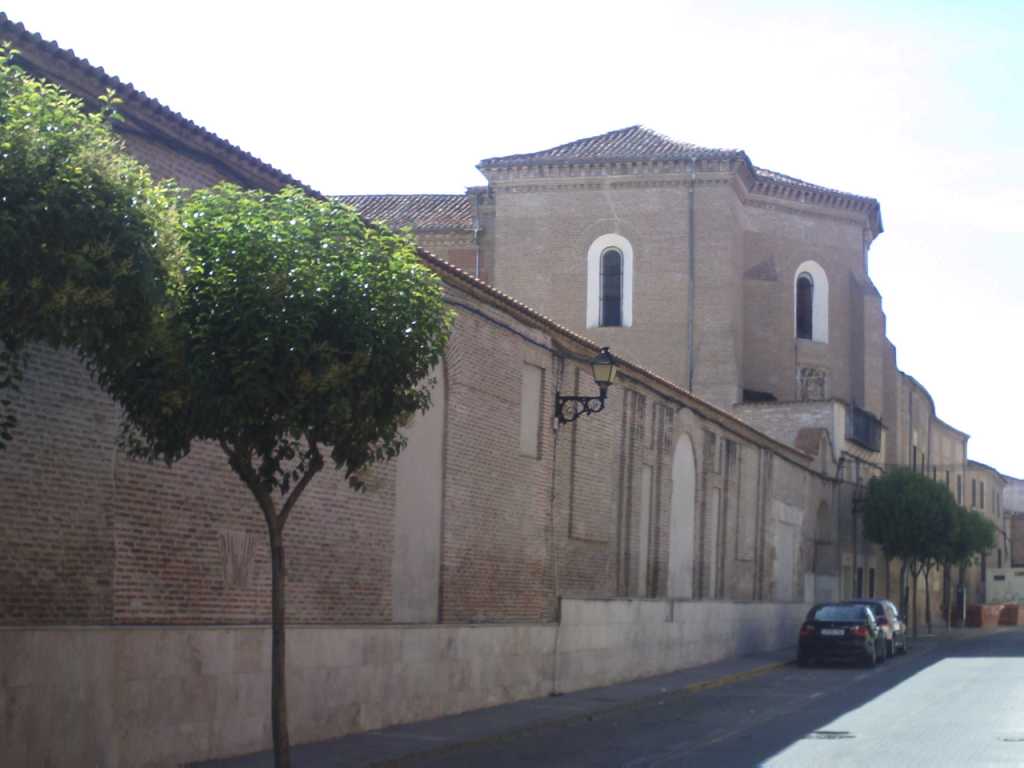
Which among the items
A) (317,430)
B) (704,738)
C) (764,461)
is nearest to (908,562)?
(764,461)

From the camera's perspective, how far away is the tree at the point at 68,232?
902cm

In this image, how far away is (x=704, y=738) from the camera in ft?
57.2

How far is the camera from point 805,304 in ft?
183

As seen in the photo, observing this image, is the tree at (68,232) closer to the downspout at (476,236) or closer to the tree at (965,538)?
the downspout at (476,236)

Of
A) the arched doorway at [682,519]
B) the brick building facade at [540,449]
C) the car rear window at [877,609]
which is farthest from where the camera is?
the car rear window at [877,609]

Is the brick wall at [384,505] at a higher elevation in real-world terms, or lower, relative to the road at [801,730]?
higher

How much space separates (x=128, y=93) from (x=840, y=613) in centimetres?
2325

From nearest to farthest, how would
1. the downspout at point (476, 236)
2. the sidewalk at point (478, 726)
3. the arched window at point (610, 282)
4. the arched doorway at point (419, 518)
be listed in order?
the sidewalk at point (478, 726) → the arched doorway at point (419, 518) → the arched window at point (610, 282) → the downspout at point (476, 236)

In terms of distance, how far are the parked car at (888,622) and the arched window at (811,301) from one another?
61.0ft

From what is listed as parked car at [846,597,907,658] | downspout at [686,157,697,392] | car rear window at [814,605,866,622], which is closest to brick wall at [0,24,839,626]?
car rear window at [814,605,866,622]

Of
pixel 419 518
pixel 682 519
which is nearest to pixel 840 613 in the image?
pixel 682 519

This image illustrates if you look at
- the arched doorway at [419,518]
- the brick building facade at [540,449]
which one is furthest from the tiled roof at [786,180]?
the arched doorway at [419,518]

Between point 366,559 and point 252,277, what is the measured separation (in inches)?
274

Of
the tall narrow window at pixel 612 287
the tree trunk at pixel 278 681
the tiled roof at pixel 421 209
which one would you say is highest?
the tiled roof at pixel 421 209
